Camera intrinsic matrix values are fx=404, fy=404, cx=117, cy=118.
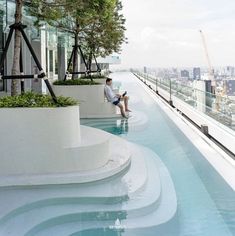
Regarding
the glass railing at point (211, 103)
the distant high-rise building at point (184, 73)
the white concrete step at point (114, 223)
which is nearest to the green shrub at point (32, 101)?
the white concrete step at point (114, 223)

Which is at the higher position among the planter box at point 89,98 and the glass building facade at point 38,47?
the glass building facade at point 38,47

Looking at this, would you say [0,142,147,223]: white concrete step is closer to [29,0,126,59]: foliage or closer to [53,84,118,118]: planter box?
[29,0,126,59]: foliage

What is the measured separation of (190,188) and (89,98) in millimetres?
7310

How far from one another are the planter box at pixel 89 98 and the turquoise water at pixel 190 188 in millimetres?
2184

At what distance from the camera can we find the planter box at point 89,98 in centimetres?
1217

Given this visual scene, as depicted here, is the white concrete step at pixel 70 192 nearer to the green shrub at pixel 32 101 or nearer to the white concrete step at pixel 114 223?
the white concrete step at pixel 114 223

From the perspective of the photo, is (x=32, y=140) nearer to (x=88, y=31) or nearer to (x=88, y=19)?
(x=88, y=19)

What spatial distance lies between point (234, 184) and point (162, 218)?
5.06 feet

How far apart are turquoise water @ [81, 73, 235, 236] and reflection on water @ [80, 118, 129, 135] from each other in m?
0.05

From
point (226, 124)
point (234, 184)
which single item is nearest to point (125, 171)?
point (234, 184)

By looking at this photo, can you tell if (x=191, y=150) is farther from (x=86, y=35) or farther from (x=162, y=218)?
(x=86, y=35)

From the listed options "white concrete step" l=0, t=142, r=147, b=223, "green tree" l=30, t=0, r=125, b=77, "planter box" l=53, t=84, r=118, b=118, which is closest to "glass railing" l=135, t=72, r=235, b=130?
"planter box" l=53, t=84, r=118, b=118

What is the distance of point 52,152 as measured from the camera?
18.0 feet

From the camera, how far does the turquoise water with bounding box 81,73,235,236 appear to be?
159 inches
